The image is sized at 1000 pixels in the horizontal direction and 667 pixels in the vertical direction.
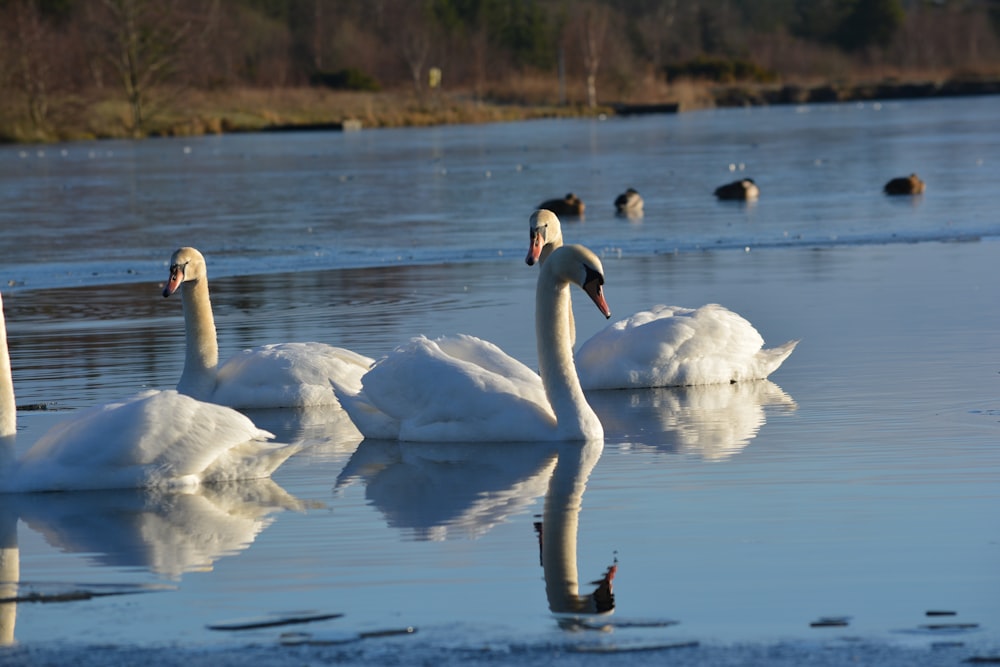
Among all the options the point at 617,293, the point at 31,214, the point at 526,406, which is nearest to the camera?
the point at 526,406

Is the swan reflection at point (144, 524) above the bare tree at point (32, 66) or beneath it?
beneath

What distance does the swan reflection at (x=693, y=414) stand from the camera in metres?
7.77

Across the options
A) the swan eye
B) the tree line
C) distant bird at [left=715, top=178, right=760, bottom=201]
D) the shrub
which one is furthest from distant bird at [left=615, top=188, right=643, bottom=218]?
the shrub

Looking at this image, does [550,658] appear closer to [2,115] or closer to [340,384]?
[340,384]

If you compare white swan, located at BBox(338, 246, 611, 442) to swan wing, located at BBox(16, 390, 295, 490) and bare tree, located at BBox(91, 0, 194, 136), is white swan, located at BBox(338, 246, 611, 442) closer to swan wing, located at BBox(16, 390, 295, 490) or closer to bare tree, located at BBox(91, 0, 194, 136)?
swan wing, located at BBox(16, 390, 295, 490)

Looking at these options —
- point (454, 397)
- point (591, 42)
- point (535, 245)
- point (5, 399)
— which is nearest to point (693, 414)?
point (454, 397)

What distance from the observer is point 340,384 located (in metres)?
8.82

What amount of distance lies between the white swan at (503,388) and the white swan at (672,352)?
1399mm

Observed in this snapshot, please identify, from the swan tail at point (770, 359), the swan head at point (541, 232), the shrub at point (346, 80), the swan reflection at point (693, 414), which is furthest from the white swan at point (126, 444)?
the shrub at point (346, 80)

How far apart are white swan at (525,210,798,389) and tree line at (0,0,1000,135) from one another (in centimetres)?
5075

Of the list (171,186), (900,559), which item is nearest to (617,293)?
(900,559)

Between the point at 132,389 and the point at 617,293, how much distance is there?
5.16 metres

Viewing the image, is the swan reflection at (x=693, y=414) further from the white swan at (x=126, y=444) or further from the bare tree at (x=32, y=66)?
the bare tree at (x=32, y=66)

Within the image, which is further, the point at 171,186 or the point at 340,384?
the point at 171,186
